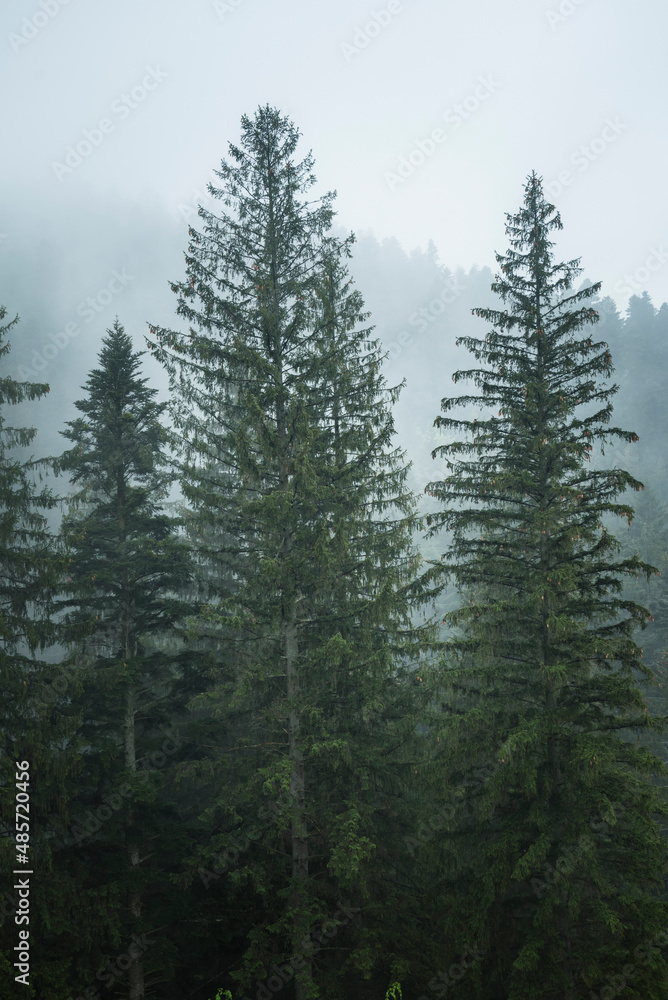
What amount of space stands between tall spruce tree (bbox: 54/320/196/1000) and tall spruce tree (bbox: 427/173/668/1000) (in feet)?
16.8

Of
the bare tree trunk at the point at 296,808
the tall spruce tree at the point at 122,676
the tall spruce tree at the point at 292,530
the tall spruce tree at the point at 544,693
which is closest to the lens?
the tall spruce tree at the point at 544,693

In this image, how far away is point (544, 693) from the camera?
9.30 metres

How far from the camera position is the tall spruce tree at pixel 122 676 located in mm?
9602

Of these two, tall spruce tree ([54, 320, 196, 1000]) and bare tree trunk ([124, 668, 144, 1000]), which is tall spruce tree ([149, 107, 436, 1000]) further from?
bare tree trunk ([124, 668, 144, 1000])

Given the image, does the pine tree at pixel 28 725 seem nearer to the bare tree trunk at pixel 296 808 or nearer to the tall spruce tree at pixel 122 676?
the tall spruce tree at pixel 122 676

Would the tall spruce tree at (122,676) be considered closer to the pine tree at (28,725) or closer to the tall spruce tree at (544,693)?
the pine tree at (28,725)

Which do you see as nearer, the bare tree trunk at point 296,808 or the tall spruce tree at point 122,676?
the bare tree trunk at point 296,808

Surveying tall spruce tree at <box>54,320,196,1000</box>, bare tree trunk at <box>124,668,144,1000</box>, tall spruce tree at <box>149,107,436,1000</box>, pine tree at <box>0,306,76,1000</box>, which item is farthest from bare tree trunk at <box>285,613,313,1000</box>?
pine tree at <box>0,306,76,1000</box>

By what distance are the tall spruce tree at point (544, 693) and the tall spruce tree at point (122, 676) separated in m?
5.11

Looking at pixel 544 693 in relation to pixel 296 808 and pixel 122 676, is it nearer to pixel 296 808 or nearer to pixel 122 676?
pixel 296 808

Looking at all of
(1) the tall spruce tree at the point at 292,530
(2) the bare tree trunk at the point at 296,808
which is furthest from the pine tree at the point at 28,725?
(2) the bare tree trunk at the point at 296,808

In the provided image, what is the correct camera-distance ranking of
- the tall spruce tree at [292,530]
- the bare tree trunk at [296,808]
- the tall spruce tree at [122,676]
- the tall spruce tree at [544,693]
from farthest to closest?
the tall spruce tree at [122,676] → the tall spruce tree at [292,530] → the bare tree trunk at [296,808] → the tall spruce tree at [544,693]

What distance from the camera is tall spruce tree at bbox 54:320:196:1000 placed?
960 centimetres

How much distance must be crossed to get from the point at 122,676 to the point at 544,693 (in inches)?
278
